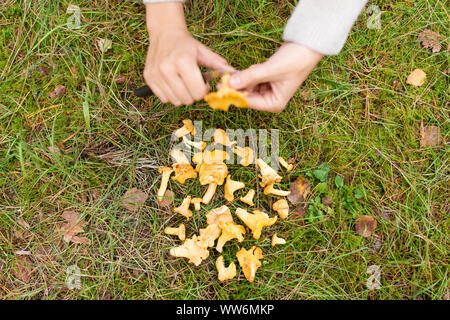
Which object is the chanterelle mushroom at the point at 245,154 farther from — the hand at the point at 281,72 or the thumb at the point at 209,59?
the thumb at the point at 209,59

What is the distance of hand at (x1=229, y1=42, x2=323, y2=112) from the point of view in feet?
7.11

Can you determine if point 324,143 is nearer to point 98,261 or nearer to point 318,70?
point 318,70

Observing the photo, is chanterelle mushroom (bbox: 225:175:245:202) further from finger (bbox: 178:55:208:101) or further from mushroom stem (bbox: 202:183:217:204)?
finger (bbox: 178:55:208:101)

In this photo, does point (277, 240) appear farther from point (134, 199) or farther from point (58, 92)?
point (58, 92)

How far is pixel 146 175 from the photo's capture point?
3.07 metres

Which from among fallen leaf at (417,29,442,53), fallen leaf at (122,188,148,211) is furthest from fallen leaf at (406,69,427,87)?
fallen leaf at (122,188,148,211)

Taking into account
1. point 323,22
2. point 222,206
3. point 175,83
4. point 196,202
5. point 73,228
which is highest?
point 323,22

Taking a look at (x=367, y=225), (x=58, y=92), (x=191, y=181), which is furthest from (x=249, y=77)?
(x=58, y=92)

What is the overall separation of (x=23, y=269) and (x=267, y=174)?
2460 mm

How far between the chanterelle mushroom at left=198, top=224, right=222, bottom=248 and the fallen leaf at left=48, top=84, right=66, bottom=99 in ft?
6.21

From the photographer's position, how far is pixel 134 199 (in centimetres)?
306

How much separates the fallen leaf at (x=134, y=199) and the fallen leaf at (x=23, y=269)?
106 centimetres

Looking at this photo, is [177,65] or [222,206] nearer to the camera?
[177,65]
